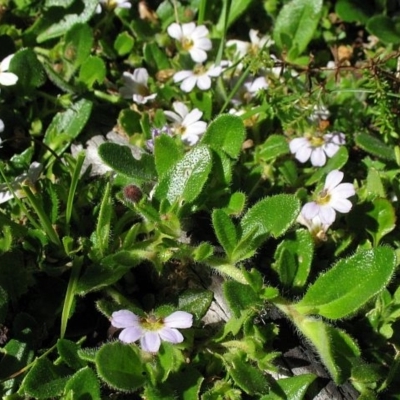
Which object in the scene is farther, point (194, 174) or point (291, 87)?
point (291, 87)

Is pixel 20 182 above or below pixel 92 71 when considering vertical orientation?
below

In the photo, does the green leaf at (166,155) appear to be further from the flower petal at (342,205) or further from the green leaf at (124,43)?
the green leaf at (124,43)

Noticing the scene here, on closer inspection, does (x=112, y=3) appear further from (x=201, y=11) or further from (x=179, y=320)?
(x=179, y=320)

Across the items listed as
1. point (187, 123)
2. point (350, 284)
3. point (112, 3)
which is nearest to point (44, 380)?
point (350, 284)

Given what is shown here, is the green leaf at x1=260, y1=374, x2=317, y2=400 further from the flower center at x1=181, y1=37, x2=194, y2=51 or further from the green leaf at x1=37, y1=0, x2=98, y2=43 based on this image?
the green leaf at x1=37, y1=0, x2=98, y2=43

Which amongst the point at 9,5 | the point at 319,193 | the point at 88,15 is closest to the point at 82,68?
the point at 88,15

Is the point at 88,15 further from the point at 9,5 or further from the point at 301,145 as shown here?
the point at 301,145
